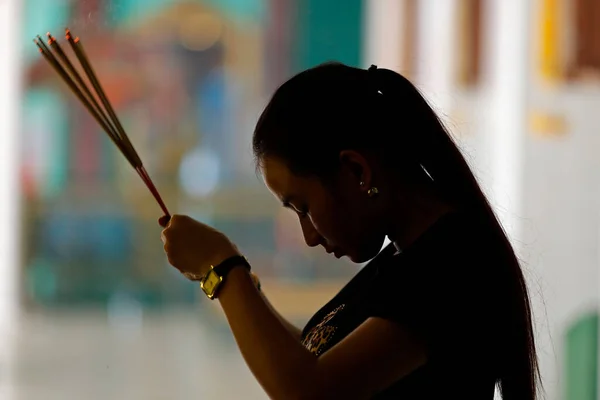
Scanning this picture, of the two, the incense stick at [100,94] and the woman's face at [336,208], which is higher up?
the incense stick at [100,94]

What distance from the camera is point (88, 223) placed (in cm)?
518

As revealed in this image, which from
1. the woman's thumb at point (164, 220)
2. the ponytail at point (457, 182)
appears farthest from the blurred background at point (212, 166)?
the woman's thumb at point (164, 220)

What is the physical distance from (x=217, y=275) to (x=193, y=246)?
4 centimetres

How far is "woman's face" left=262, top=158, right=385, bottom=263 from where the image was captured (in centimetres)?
80

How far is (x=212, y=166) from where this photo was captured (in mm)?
5059

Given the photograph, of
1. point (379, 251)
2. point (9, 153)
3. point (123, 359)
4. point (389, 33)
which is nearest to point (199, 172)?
point (9, 153)

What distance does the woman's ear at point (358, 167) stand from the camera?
0.79 metres

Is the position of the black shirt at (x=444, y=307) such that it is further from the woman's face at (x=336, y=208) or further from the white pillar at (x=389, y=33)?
the white pillar at (x=389, y=33)

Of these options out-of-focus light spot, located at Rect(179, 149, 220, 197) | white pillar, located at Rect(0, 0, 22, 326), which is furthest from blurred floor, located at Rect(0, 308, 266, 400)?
out-of-focus light spot, located at Rect(179, 149, 220, 197)

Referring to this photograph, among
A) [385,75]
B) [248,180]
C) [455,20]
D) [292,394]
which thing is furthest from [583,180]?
[248,180]

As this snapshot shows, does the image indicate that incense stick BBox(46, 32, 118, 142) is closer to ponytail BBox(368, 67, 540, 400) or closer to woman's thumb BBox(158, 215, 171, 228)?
woman's thumb BBox(158, 215, 171, 228)

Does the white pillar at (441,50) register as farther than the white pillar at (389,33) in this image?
No

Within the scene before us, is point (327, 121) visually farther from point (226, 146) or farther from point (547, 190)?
point (226, 146)

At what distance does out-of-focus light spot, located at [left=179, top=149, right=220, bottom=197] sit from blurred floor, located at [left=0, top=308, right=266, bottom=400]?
686mm
